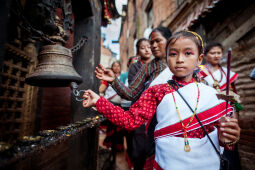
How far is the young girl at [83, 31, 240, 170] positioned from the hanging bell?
0.26 metres

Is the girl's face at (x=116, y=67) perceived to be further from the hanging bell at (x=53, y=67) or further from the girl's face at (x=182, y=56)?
the girl's face at (x=182, y=56)

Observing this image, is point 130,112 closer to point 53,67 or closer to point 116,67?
point 53,67

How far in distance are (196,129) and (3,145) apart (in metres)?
1.13

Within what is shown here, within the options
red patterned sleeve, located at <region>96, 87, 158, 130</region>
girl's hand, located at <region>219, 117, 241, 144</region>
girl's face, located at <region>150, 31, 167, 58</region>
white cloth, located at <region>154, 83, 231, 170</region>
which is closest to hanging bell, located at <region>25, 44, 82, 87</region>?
red patterned sleeve, located at <region>96, 87, 158, 130</region>

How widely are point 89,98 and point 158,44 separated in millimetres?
1133

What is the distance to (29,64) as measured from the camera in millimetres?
2172

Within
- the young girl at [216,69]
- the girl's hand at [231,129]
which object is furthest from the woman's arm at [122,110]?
the young girl at [216,69]

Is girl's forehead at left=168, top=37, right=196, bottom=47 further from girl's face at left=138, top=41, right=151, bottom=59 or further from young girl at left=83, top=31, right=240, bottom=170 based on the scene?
girl's face at left=138, top=41, right=151, bottom=59

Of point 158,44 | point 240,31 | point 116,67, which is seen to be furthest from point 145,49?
point 240,31

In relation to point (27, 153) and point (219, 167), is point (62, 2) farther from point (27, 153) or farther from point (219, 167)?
point (219, 167)

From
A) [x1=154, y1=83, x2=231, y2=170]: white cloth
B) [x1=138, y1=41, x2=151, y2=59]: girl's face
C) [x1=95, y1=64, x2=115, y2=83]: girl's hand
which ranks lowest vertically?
[x1=154, y1=83, x2=231, y2=170]: white cloth

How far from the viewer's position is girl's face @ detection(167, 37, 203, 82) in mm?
1094

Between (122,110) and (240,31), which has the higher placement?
(240,31)

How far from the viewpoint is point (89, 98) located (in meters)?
1.07
